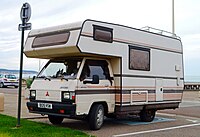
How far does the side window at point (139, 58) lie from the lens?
11772 millimetres

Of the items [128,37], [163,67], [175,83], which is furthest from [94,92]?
[175,83]

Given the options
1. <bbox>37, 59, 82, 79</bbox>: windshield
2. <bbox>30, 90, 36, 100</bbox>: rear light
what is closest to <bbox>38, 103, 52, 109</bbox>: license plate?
<bbox>30, 90, 36, 100</bbox>: rear light

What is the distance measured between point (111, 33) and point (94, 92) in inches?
79.8

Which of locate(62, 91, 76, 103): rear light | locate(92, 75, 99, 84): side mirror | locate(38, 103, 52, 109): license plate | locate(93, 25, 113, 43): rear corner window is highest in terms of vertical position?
locate(93, 25, 113, 43): rear corner window

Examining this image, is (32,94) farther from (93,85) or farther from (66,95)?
(93,85)

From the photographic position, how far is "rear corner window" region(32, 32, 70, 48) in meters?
10.0

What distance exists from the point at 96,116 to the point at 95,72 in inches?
54.5

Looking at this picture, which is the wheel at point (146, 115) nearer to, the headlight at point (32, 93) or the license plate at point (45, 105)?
the license plate at point (45, 105)

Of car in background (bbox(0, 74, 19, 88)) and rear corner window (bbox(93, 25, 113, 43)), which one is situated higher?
rear corner window (bbox(93, 25, 113, 43))

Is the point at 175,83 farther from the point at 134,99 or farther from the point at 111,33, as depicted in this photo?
the point at 111,33

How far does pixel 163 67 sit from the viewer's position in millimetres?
13547

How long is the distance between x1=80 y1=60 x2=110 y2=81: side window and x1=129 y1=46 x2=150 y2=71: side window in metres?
1.02

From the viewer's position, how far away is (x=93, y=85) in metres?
10.3

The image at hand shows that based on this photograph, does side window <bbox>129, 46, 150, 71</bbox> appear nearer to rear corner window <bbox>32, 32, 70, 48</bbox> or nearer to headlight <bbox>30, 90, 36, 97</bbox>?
rear corner window <bbox>32, 32, 70, 48</bbox>
